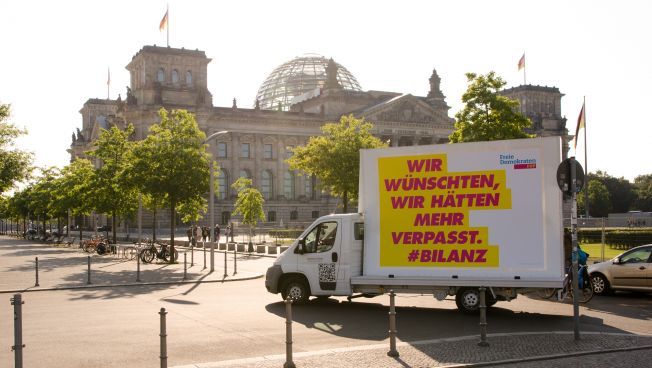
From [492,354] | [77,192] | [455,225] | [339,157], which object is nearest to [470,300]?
[455,225]

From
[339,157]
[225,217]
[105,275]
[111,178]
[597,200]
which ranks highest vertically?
[339,157]

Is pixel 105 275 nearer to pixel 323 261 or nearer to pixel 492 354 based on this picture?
pixel 323 261

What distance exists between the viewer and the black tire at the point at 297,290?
18391 mm

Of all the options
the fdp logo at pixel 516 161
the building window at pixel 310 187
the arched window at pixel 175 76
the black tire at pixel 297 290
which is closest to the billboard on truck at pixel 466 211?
the fdp logo at pixel 516 161

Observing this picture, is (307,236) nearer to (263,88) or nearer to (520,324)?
(520,324)

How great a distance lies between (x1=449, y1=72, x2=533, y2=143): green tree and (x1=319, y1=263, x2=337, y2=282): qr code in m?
20.9

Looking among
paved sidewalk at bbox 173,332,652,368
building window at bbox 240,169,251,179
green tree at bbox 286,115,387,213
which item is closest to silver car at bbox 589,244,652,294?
paved sidewalk at bbox 173,332,652,368

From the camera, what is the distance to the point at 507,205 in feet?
52.8

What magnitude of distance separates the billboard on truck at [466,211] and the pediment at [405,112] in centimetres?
9139

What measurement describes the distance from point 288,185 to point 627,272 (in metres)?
87.2

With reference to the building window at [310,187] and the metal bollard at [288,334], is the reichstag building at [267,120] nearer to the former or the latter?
the building window at [310,187]

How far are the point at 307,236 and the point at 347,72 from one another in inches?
4367

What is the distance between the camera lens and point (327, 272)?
17891 millimetres

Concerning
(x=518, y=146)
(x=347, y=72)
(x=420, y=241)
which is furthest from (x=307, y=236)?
(x=347, y=72)
